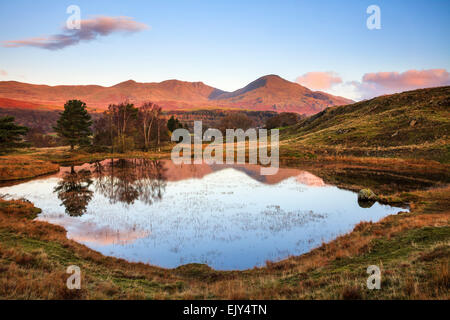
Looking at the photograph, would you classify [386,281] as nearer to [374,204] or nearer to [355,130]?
[374,204]

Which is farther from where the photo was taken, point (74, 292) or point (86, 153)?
point (86, 153)

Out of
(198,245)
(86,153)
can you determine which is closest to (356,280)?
(198,245)

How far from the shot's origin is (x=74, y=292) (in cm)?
798

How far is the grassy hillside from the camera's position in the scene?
56688 mm

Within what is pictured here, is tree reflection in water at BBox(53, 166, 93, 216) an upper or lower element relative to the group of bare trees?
lower

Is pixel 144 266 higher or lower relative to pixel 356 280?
lower

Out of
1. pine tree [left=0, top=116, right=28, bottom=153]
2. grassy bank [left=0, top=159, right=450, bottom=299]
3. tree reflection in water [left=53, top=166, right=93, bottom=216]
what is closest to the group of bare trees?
pine tree [left=0, top=116, right=28, bottom=153]

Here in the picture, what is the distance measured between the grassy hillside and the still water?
32.6 metres

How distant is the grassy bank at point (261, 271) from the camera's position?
25.3 feet

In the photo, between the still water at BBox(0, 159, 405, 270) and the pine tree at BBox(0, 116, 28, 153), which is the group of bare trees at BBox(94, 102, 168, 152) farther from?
the still water at BBox(0, 159, 405, 270)

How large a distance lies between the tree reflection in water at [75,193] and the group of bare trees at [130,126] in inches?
1557

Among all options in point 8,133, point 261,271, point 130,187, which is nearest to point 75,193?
point 130,187

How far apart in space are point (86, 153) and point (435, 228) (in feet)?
258

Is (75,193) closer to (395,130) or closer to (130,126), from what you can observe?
(130,126)
